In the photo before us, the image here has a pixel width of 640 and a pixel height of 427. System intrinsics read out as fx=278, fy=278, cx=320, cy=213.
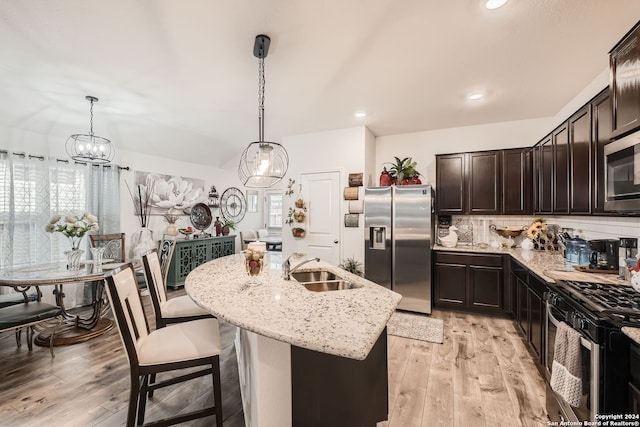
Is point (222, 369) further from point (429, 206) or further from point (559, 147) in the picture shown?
point (559, 147)

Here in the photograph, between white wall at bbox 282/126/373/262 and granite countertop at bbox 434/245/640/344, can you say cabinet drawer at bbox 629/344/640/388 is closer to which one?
granite countertop at bbox 434/245/640/344

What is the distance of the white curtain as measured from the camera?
11.1ft

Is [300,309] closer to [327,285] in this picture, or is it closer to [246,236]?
[327,285]

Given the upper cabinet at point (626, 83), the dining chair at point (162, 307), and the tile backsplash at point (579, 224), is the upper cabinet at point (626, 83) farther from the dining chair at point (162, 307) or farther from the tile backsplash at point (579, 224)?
the dining chair at point (162, 307)

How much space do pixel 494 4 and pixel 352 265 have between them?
10.9ft

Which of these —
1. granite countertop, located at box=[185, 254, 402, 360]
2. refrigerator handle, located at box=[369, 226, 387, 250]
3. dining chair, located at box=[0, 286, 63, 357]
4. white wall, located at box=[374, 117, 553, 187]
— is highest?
white wall, located at box=[374, 117, 553, 187]

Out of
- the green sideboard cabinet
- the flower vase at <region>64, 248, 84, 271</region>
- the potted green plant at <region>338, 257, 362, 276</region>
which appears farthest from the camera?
the green sideboard cabinet

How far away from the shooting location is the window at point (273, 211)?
787 centimetres

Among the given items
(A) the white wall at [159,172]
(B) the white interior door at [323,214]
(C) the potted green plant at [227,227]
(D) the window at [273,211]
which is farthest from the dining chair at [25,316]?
(D) the window at [273,211]

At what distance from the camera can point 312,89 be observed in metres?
3.04

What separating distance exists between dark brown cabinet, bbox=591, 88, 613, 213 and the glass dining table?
4.43 metres

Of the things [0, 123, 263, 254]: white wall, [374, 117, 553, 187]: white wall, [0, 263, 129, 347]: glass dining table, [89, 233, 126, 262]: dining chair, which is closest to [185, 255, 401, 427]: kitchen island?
[0, 263, 129, 347]: glass dining table

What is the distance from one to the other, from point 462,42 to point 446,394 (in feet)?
8.92

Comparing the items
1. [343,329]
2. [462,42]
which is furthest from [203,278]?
[462,42]
